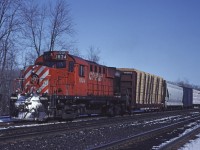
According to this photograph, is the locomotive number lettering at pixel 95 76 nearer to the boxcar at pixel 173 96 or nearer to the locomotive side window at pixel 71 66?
the locomotive side window at pixel 71 66

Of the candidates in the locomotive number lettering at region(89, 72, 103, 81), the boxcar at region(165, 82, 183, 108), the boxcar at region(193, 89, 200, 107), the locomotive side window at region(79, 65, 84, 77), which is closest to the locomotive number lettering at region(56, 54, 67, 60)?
the locomotive side window at region(79, 65, 84, 77)

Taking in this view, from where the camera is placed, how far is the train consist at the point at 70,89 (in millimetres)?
16062

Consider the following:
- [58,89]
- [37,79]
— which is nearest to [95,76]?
[58,89]

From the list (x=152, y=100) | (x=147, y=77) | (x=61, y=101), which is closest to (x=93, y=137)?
(x=61, y=101)

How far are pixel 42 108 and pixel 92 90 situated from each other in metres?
5.89

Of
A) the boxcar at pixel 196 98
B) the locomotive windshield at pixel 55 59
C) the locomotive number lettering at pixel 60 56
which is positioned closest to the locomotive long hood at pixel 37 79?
the locomotive windshield at pixel 55 59

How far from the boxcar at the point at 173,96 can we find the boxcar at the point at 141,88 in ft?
10.6

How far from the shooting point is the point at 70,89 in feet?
60.7

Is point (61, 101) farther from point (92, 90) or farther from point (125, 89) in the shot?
point (125, 89)

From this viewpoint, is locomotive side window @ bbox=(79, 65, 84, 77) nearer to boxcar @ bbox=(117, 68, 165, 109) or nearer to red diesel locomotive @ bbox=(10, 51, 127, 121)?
red diesel locomotive @ bbox=(10, 51, 127, 121)

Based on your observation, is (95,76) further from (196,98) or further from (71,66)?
(196,98)

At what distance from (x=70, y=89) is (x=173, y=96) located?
26.8 m

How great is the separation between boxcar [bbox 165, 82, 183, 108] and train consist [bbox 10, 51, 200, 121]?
1167 centimetres

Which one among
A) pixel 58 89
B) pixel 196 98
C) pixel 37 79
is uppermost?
pixel 37 79
